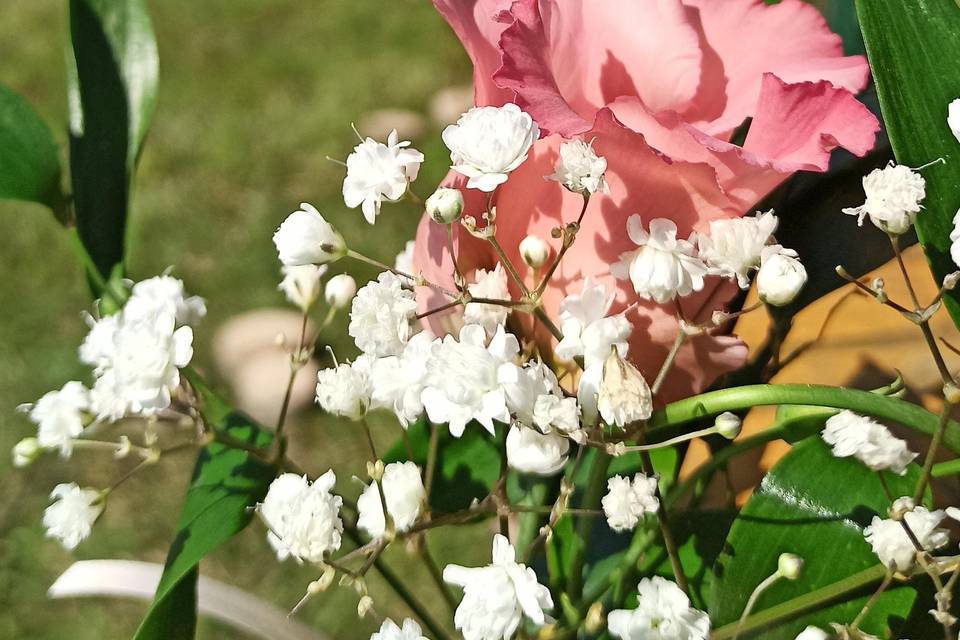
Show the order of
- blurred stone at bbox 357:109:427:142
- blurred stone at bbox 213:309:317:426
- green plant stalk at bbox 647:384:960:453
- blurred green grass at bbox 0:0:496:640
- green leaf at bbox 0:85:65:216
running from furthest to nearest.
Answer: blurred stone at bbox 357:109:427:142 → blurred stone at bbox 213:309:317:426 → blurred green grass at bbox 0:0:496:640 → green leaf at bbox 0:85:65:216 → green plant stalk at bbox 647:384:960:453

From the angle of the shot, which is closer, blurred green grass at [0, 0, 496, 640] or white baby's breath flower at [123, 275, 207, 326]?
white baby's breath flower at [123, 275, 207, 326]

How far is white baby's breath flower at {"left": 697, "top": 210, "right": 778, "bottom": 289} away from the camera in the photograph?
26 cm

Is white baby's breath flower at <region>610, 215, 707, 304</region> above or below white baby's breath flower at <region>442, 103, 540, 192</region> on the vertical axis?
below

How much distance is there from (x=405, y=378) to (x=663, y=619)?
94 millimetres

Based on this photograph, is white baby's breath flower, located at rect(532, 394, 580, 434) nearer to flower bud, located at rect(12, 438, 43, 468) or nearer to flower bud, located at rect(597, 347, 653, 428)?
flower bud, located at rect(597, 347, 653, 428)

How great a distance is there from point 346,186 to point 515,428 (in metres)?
0.09

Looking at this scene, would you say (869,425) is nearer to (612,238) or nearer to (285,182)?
(612,238)

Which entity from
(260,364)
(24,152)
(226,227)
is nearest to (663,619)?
(24,152)

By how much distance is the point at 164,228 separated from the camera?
1.32m

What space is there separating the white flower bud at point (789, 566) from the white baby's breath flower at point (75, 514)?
21 centimetres

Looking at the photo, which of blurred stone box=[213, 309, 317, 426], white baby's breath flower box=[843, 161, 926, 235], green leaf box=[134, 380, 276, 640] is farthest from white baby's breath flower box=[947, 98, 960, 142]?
blurred stone box=[213, 309, 317, 426]

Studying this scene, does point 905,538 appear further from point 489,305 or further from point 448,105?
point 448,105

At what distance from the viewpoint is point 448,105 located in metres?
1.46

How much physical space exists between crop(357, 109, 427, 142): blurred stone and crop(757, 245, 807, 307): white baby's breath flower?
1190 millimetres
